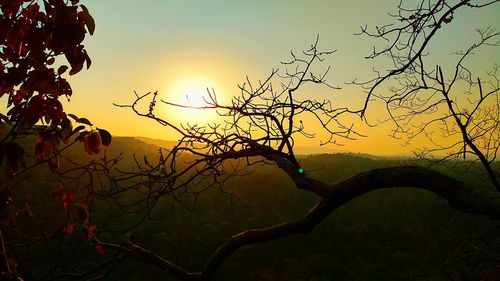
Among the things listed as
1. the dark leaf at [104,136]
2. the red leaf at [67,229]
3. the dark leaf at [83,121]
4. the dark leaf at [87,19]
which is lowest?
the red leaf at [67,229]

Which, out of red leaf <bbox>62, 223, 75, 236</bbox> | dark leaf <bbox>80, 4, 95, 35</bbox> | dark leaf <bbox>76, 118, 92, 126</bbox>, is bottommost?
red leaf <bbox>62, 223, 75, 236</bbox>

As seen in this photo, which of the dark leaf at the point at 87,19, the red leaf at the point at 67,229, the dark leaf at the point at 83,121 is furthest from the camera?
the red leaf at the point at 67,229

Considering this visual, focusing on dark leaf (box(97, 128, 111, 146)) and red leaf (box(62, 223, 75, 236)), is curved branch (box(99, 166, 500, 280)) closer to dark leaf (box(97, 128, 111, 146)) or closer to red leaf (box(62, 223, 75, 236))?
red leaf (box(62, 223, 75, 236))

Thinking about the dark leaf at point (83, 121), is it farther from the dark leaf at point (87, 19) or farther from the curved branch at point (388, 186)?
the curved branch at point (388, 186)

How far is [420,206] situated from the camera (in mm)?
16312

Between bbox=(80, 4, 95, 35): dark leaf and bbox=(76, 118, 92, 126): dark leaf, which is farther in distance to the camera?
bbox=(76, 118, 92, 126): dark leaf

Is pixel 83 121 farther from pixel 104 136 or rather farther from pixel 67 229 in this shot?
pixel 67 229

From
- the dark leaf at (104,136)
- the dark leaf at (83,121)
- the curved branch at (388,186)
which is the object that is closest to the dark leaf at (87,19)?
the dark leaf at (83,121)

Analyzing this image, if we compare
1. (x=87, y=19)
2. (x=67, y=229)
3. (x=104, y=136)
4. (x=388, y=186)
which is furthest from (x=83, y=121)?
(x=388, y=186)

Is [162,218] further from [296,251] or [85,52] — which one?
[85,52]

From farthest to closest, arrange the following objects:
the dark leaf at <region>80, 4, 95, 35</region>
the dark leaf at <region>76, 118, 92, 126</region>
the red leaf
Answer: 1. the red leaf
2. the dark leaf at <region>76, 118, 92, 126</region>
3. the dark leaf at <region>80, 4, 95, 35</region>

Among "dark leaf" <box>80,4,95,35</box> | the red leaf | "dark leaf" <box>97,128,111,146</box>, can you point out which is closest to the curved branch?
the red leaf

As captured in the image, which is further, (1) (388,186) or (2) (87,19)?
(1) (388,186)

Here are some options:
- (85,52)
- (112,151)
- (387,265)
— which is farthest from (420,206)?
(112,151)
